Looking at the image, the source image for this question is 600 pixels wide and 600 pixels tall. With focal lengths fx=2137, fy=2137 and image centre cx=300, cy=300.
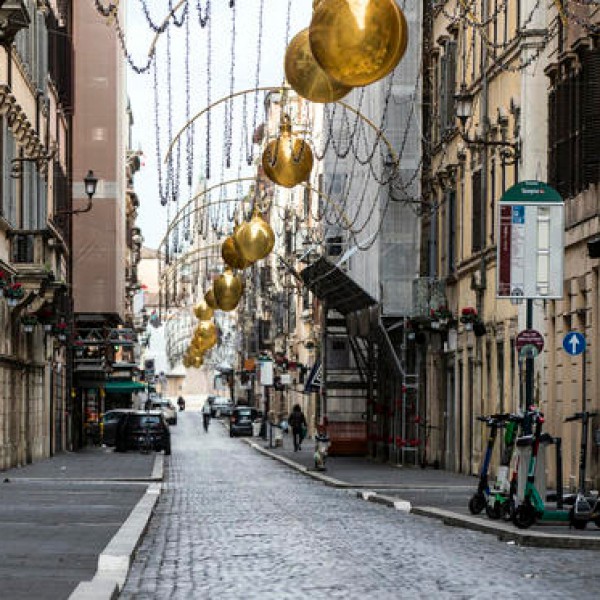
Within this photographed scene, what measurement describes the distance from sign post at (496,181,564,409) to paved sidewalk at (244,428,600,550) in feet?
8.86

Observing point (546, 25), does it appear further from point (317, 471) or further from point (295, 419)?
point (295, 419)

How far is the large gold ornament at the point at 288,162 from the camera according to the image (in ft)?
90.9

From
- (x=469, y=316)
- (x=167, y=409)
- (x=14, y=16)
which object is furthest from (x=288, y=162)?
(x=167, y=409)

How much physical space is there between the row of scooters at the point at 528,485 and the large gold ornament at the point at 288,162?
5011mm

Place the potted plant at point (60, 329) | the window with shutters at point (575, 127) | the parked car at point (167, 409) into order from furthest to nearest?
the parked car at point (167, 409)
the potted plant at point (60, 329)
the window with shutters at point (575, 127)

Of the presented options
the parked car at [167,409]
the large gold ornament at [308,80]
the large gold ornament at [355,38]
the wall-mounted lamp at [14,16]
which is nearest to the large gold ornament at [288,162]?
the wall-mounted lamp at [14,16]

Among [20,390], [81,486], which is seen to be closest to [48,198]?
[20,390]

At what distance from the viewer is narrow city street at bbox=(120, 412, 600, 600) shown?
15086 mm

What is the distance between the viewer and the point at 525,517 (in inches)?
867

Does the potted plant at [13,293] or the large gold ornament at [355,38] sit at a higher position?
the large gold ornament at [355,38]

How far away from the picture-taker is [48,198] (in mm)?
56938

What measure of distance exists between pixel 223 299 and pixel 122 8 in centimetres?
4461

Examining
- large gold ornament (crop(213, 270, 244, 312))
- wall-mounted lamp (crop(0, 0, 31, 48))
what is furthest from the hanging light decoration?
wall-mounted lamp (crop(0, 0, 31, 48))

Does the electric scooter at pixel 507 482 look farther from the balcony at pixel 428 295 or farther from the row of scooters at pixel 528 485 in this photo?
the balcony at pixel 428 295
